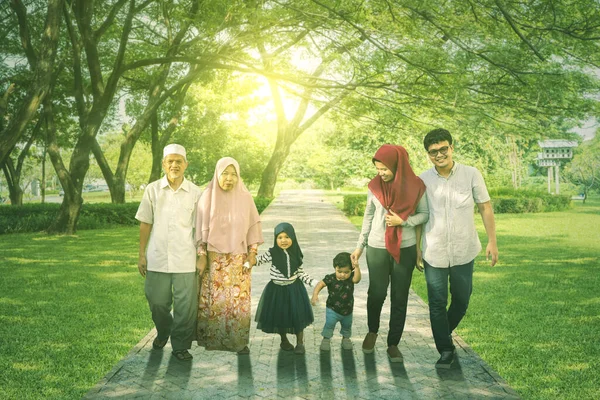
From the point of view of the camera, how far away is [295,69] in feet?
57.5

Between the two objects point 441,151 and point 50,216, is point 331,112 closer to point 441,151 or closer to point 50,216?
point 50,216

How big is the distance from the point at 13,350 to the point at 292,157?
75.4m

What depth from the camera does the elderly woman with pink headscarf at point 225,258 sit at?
5.27 m

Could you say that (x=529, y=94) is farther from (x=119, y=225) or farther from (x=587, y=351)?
(x=119, y=225)

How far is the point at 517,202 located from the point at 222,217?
26.0 metres

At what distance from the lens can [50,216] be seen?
69.6ft

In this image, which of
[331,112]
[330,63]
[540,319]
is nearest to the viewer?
[540,319]

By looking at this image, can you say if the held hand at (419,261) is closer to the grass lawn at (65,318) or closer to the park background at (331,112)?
the park background at (331,112)

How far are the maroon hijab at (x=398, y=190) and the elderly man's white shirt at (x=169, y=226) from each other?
5.76ft

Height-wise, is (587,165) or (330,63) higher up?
(330,63)

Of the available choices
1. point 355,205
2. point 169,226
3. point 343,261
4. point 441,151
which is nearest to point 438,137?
point 441,151

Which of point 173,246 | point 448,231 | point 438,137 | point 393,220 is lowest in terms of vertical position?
point 173,246

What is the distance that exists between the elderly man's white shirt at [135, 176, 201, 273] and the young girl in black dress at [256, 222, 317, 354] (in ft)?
2.49

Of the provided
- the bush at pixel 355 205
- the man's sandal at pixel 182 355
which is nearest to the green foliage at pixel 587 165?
the bush at pixel 355 205
